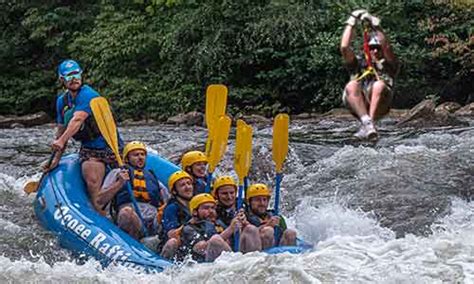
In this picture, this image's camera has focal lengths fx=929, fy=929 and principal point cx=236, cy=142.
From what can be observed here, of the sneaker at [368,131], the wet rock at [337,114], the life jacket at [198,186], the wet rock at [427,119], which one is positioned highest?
the sneaker at [368,131]

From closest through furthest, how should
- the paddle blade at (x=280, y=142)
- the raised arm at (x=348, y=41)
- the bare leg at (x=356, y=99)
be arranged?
1. the raised arm at (x=348, y=41)
2. the bare leg at (x=356, y=99)
3. the paddle blade at (x=280, y=142)

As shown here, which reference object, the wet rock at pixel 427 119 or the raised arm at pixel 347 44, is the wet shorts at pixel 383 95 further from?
the wet rock at pixel 427 119

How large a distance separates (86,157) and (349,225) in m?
1.93

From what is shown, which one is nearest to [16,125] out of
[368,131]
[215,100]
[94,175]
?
[215,100]

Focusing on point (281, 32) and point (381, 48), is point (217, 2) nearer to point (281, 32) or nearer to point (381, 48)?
point (281, 32)

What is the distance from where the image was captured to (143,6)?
17.0 m

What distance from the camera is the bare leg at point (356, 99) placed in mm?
3791

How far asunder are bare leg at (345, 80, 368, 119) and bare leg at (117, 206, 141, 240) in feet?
8.45

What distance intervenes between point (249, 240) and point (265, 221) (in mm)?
339

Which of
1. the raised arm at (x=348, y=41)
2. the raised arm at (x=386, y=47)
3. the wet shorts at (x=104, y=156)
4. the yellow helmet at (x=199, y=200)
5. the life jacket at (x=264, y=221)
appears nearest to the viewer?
the raised arm at (x=386, y=47)

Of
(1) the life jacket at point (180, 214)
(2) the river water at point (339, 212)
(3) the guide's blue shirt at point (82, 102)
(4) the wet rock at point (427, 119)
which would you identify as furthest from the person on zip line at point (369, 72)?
(4) the wet rock at point (427, 119)

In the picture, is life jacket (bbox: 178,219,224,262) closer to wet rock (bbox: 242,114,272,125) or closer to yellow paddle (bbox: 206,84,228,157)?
yellow paddle (bbox: 206,84,228,157)

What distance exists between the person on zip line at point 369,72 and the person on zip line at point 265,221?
2.01 metres

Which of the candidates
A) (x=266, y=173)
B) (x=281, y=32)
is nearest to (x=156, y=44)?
(x=281, y=32)
